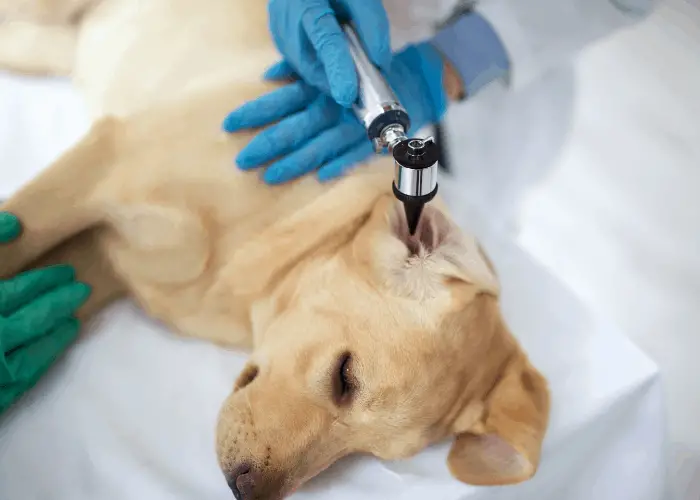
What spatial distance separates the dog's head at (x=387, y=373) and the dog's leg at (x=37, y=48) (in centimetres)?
83

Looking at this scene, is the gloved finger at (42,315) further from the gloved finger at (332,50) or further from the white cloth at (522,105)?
the white cloth at (522,105)

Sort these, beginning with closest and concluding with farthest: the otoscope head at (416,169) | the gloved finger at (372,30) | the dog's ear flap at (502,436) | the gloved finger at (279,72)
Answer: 1. the otoscope head at (416,169)
2. the dog's ear flap at (502,436)
3. the gloved finger at (372,30)
4. the gloved finger at (279,72)

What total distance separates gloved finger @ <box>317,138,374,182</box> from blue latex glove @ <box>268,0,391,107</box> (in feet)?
0.34

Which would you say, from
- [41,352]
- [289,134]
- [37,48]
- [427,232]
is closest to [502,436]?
[427,232]

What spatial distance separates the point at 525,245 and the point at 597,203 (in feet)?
0.59

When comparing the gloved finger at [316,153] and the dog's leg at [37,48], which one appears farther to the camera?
the dog's leg at [37,48]

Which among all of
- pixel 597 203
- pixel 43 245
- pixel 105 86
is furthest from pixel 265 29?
pixel 597 203

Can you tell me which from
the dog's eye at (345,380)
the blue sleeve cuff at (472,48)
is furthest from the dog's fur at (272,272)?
the blue sleeve cuff at (472,48)

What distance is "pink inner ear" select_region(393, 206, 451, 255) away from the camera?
889mm

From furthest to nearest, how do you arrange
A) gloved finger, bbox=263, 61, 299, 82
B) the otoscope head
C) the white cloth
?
the white cloth
gloved finger, bbox=263, 61, 299, 82
the otoscope head

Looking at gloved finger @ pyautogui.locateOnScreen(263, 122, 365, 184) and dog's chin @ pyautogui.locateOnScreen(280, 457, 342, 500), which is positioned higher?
gloved finger @ pyautogui.locateOnScreen(263, 122, 365, 184)

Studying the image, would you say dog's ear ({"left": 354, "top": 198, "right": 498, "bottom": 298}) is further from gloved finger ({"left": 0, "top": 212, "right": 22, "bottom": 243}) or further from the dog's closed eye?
gloved finger ({"left": 0, "top": 212, "right": 22, "bottom": 243})

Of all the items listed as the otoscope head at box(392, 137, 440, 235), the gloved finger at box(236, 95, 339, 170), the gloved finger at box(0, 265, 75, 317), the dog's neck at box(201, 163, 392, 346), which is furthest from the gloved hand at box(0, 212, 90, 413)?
the otoscope head at box(392, 137, 440, 235)

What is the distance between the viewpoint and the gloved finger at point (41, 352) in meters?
0.93
